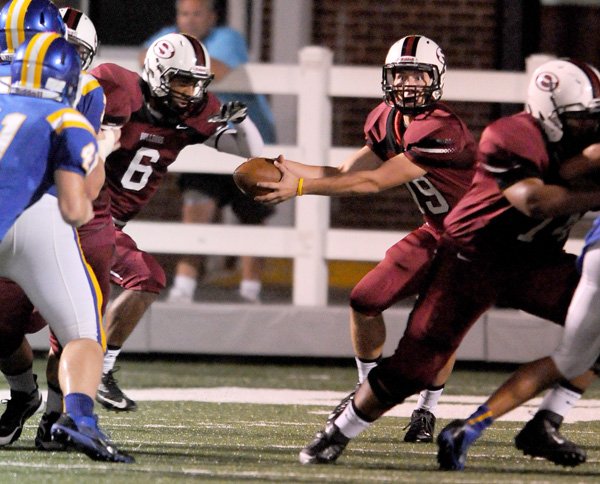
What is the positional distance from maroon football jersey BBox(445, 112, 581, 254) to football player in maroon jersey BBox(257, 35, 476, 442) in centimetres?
48

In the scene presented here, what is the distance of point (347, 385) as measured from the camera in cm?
740

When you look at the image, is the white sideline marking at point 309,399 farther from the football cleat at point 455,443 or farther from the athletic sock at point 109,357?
the football cleat at point 455,443

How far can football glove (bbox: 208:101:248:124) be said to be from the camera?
6352mm

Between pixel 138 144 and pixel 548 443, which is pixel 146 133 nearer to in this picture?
pixel 138 144

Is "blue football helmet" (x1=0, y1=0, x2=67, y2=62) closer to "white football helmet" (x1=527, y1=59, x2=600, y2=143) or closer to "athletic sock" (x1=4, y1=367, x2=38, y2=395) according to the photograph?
"athletic sock" (x1=4, y1=367, x2=38, y2=395)

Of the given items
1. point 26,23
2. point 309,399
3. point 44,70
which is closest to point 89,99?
point 44,70

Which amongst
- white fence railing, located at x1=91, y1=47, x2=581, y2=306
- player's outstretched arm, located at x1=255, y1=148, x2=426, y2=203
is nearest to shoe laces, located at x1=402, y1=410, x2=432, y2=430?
player's outstretched arm, located at x1=255, y1=148, x2=426, y2=203

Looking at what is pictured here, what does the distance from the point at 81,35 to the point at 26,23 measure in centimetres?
60

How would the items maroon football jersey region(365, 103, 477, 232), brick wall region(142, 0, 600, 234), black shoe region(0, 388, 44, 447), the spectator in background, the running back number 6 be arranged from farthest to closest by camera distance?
brick wall region(142, 0, 600, 234) → the spectator in background → the running back number 6 → maroon football jersey region(365, 103, 477, 232) → black shoe region(0, 388, 44, 447)

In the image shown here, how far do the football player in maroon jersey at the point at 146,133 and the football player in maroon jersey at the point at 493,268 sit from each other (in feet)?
5.26

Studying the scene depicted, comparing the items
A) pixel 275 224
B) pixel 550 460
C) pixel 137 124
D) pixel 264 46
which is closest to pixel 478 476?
pixel 550 460

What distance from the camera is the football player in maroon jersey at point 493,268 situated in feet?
15.3

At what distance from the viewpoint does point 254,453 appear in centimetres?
507

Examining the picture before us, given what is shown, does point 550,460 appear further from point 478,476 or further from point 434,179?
point 434,179
